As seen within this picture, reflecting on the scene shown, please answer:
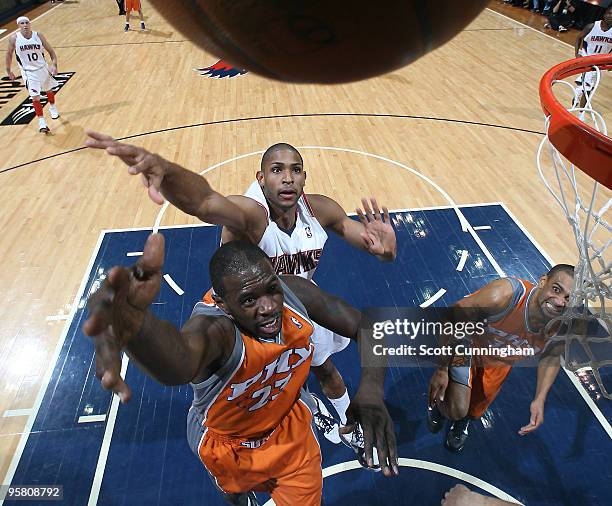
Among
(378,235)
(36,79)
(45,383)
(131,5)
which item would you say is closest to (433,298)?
(378,235)

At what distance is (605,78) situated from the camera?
9148 mm

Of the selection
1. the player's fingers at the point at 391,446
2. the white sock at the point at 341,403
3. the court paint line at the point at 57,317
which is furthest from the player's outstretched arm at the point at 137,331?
the court paint line at the point at 57,317

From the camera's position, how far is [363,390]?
2305mm

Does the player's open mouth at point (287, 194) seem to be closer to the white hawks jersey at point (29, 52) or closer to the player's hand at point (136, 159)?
the player's hand at point (136, 159)

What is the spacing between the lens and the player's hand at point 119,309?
1.21m

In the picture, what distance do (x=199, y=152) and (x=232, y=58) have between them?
6138 mm

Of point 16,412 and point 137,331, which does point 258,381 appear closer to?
point 137,331

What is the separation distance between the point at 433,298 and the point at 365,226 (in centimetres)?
156

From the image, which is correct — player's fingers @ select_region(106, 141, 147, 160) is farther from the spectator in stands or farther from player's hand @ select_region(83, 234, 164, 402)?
the spectator in stands

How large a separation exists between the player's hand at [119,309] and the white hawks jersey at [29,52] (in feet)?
24.0

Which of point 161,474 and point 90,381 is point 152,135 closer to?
point 90,381

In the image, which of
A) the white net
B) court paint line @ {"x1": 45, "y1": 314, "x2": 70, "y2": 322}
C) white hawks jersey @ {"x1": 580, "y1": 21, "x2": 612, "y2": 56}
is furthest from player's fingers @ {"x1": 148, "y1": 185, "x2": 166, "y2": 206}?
white hawks jersey @ {"x1": 580, "y1": 21, "x2": 612, "y2": 56}

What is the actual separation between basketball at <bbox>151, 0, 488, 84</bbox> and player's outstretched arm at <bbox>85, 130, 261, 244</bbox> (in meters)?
0.82

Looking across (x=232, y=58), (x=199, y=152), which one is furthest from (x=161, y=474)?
(x=199, y=152)
